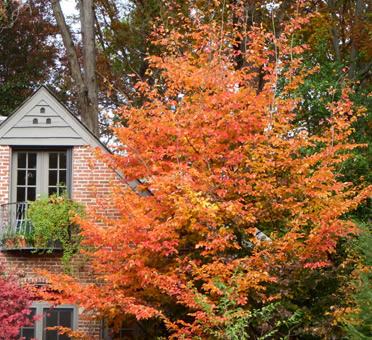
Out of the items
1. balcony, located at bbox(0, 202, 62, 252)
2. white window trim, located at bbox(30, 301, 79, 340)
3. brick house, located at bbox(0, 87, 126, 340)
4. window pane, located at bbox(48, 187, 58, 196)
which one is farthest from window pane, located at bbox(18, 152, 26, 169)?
white window trim, located at bbox(30, 301, 79, 340)

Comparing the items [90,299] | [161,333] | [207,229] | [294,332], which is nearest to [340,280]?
[294,332]

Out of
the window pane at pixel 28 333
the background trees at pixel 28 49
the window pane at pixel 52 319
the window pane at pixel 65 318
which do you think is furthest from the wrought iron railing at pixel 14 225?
the background trees at pixel 28 49

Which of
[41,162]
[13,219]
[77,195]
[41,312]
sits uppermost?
[41,162]

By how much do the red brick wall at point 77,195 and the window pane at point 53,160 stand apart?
1.67ft

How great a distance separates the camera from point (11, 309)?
40.4ft

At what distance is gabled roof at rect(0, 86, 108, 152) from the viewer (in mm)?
15555

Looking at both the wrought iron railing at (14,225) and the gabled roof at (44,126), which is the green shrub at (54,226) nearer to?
the wrought iron railing at (14,225)

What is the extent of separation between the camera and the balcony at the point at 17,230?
14.9 m

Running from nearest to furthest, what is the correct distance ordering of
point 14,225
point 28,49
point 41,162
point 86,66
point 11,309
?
point 11,309, point 14,225, point 41,162, point 86,66, point 28,49

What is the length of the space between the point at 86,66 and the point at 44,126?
6378mm

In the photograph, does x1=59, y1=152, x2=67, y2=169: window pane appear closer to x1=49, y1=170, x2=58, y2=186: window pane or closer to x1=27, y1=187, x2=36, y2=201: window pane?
x1=49, y1=170, x2=58, y2=186: window pane

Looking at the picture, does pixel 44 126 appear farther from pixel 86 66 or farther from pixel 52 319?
pixel 86 66

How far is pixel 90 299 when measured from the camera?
1181cm

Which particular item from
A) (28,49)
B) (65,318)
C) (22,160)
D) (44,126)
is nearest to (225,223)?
(65,318)
